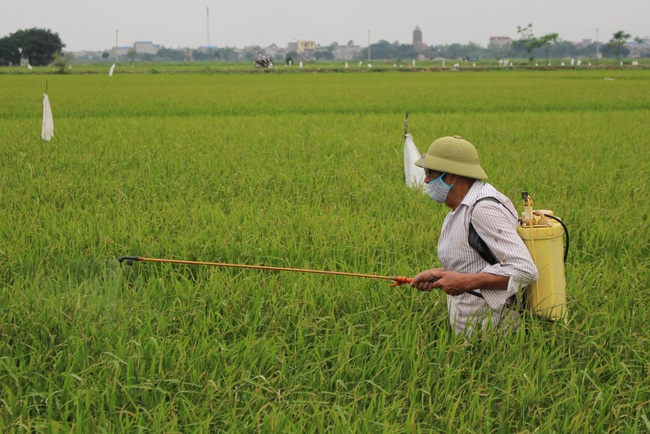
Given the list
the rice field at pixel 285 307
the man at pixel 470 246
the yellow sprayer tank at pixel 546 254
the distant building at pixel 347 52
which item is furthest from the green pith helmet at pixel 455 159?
the distant building at pixel 347 52

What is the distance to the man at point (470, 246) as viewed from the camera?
220 centimetres

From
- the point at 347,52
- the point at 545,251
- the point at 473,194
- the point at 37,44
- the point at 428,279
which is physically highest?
the point at 347,52

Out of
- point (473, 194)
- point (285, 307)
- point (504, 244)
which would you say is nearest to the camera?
point (504, 244)

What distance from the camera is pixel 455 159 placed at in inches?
90.1

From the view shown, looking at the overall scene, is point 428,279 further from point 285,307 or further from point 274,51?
point 274,51

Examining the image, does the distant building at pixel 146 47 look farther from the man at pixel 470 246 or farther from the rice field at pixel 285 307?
the man at pixel 470 246

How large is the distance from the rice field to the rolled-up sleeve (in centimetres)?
25

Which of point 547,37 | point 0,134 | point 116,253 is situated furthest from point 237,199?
point 547,37

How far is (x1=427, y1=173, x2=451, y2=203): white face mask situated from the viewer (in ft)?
7.69

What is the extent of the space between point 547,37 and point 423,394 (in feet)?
223

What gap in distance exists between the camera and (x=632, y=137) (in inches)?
341

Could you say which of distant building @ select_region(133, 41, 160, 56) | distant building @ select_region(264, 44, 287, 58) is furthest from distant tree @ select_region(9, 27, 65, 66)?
distant building @ select_region(133, 41, 160, 56)

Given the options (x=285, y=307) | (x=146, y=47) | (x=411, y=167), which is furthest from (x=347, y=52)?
(x=285, y=307)

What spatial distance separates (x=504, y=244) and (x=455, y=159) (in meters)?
0.32
